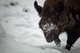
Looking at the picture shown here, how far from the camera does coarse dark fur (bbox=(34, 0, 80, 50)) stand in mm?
2064

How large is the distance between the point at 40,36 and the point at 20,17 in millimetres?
1129

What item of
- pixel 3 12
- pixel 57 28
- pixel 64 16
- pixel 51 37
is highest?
pixel 64 16

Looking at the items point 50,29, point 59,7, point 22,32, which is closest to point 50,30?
point 50,29

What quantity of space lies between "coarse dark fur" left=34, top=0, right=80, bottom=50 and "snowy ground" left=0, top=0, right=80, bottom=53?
1.45 feet

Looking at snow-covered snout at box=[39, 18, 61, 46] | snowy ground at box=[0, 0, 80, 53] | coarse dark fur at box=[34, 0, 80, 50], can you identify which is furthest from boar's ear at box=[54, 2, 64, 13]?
snowy ground at box=[0, 0, 80, 53]

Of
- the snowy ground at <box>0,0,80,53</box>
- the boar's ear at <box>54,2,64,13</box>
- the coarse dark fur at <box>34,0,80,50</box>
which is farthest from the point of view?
the snowy ground at <box>0,0,80,53</box>

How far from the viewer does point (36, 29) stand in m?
3.30

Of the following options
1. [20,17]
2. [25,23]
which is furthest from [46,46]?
[20,17]

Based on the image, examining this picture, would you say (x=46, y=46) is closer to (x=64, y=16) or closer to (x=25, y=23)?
(x=64, y=16)

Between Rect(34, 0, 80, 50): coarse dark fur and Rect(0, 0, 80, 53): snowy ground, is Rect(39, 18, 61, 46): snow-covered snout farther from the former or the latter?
Rect(0, 0, 80, 53): snowy ground

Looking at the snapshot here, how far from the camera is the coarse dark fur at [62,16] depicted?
2064 millimetres

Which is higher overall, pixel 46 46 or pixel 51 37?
pixel 51 37

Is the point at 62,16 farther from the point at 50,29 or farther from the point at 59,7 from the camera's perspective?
the point at 50,29

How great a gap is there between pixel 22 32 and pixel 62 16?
1353 mm
